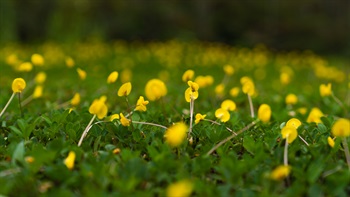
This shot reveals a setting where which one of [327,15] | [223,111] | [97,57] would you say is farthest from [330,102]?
[327,15]

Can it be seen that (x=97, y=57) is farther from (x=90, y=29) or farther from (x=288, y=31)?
(x=288, y=31)

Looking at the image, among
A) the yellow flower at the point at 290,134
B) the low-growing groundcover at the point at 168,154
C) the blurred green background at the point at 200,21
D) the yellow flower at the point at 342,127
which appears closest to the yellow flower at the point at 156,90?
the low-growing groundcover at the point at 168,154

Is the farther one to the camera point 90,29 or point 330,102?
point 90,29

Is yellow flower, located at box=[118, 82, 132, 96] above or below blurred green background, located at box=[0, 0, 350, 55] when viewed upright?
below

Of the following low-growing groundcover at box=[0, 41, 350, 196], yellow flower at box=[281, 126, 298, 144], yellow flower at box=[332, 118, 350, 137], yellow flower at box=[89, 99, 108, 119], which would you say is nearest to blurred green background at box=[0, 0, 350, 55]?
low-growing groundcover at box=[0, 41, 350, 196]

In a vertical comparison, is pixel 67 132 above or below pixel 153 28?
below

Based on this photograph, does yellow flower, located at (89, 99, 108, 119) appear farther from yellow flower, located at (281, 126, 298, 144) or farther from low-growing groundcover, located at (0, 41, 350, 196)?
yellow flower, located at (281, 126, 298, 144)

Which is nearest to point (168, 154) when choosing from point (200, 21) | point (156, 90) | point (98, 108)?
point (98, 108)

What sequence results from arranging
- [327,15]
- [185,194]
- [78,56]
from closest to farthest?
[185,194] → [78,56] → [327,15]
